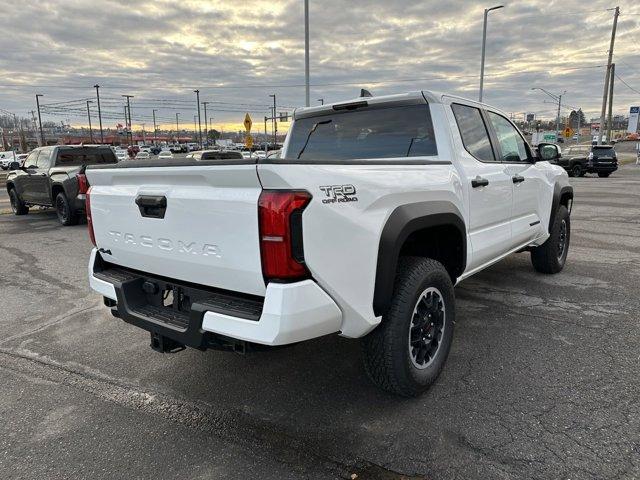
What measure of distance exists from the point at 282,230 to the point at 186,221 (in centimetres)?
66

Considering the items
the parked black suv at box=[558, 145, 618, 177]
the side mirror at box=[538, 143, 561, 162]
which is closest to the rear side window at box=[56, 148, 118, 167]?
the side mirror at box=[538, 143, 561, 162]

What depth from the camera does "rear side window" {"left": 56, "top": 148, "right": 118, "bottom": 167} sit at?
450 inches

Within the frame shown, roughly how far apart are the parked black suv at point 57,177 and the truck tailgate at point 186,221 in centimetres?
793

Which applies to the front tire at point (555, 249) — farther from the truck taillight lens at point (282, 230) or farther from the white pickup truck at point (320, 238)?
the truck taillight lens at point (282, 230)

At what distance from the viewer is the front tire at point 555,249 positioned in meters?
5.69

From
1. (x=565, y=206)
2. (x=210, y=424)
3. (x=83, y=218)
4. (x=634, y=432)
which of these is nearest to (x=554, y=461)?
(x=634, y=432)

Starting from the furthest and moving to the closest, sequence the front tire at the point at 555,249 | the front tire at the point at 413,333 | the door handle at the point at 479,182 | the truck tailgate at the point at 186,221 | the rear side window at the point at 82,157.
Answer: the rear side window at the point at 82,157 → the front tire at the point at 555,249 → the door handle at the point at 479,182 → the front tire at the point at 413,333 → the truck tailgate at the point at 186,221

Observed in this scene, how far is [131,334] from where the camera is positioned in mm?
4258

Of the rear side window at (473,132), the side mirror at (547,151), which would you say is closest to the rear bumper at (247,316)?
the rear side window at (473,132)

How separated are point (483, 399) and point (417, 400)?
1.37 ft

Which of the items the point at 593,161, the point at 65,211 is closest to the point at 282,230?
the point at 65,211

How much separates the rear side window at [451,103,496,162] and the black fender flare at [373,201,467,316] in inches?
43.0

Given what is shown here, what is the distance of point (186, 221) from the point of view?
2516 millimetres

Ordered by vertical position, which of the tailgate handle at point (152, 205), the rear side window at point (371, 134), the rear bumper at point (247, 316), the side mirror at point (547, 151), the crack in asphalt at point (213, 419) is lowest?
the crack in asphalt at point (213, 419)
